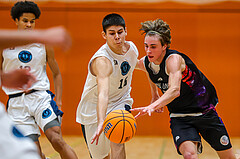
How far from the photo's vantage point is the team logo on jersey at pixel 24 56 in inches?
195

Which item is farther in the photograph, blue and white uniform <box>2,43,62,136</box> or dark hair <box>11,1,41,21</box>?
dark hair <box>11,1,41,21</box>

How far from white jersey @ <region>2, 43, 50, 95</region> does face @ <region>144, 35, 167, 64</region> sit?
5.15 feet

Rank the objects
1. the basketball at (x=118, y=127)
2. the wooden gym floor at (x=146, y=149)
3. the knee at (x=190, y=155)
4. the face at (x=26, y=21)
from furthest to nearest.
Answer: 1. the wooden gym floor at (x=146, y=149)
2. the face at (x=26, y=21)
3. the knee at (x=190, y=155)
4. the basketball at (x=118, y=127)

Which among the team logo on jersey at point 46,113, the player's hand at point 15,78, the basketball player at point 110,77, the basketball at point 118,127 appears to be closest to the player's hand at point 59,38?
the player's hand at point 15,78

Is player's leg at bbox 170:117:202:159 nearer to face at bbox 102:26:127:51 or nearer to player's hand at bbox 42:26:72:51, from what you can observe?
face at bbox 102:26:127:51

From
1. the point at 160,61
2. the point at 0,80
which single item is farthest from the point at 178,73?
the point at 0,80

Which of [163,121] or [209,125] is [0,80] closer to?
[209,125]

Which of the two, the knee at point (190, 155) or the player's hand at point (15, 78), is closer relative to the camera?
the player's hand at point (15, 78)

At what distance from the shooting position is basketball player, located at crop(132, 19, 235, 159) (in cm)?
430

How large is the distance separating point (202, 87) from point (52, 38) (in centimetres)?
340

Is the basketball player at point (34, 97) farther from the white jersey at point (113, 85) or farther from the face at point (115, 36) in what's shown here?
the face at point (115, 36)

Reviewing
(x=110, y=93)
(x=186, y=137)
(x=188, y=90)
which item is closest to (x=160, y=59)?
(x=188, y=90)

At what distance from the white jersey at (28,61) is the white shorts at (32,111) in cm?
15

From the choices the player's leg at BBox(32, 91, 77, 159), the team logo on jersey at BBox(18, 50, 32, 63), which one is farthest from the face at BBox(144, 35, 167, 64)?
the team logo on jersey at BBox(18, 50, 32, 63)
